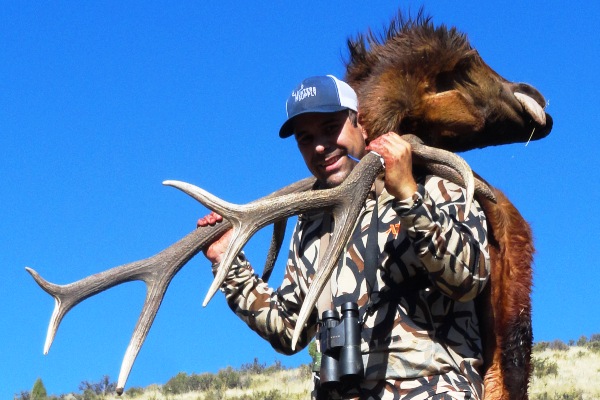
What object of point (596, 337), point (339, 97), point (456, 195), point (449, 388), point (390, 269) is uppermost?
point (596, 337)

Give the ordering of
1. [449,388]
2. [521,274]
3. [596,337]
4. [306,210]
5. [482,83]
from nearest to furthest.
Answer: [449,388]
[306,210]
[521,274]
[482,83]
[596,337]

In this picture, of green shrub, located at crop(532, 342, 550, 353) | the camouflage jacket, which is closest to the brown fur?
the camouflage jacket

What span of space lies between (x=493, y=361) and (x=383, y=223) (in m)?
0.69

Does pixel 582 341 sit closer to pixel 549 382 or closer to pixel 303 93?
pixel 549 382

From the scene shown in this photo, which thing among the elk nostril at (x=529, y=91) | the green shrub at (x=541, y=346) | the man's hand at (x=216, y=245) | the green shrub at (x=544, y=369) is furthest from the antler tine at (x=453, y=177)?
the green shrub at (x=541, y=346)

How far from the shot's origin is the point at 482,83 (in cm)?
497

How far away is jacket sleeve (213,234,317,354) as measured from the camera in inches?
186

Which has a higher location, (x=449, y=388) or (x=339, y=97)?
(x=339, y=97)


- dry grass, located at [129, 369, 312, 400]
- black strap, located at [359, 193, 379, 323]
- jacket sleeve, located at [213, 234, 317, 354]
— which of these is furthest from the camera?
dry grass, located at [129, 369, 312, 400]

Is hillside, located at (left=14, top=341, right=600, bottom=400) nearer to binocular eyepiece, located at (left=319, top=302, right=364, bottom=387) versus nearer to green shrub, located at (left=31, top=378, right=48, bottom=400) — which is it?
green shrub, located at (left=31, top=378, right=48, bottom=400)

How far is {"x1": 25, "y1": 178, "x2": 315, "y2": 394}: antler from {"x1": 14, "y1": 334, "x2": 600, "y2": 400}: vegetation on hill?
881 centimetres

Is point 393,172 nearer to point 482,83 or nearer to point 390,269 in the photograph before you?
point 390,269

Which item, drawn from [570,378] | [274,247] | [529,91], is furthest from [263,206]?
[570,378]

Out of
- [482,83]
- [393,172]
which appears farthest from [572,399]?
[393,172]
